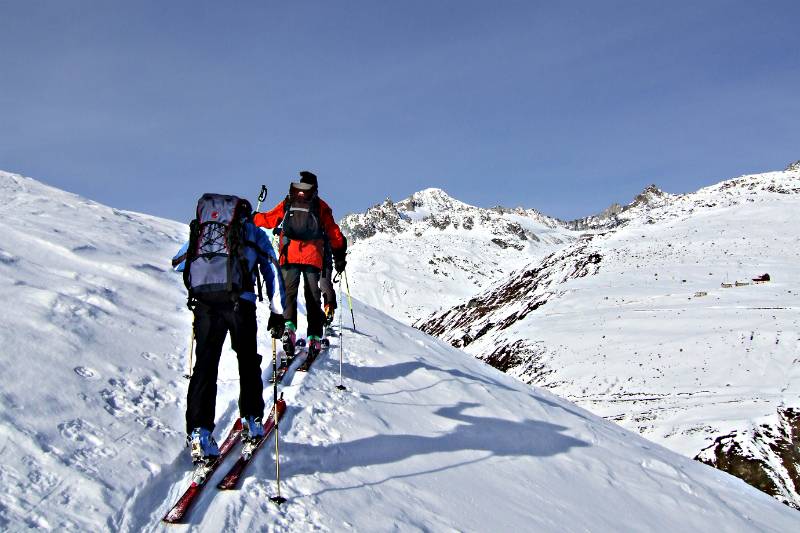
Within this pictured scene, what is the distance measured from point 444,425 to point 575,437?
3301 millimetres

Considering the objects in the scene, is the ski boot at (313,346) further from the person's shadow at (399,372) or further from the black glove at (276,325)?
the black glove at (276,325)

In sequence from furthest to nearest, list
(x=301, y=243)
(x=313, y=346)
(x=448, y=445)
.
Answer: (x=313, y=346) → (x=301, y=243) → (x=448, y=445)

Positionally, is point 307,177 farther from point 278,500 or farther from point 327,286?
point 278,500

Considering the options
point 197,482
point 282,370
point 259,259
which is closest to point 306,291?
point 282,370

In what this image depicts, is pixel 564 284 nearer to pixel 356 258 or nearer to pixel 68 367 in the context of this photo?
pixel 68 367

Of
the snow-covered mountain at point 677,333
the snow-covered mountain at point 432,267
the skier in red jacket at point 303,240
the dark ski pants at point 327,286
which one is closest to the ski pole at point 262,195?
the skier in red jacket at point 303,240

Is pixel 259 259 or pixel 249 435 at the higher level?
pixel 259 259

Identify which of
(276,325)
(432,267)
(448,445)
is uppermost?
(432,267)

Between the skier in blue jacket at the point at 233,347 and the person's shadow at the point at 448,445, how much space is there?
2.29 ft

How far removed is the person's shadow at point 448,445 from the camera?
599 centimetres

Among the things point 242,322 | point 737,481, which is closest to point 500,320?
point 737,481

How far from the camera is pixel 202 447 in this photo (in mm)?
5219

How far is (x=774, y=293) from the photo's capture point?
39.8 metres

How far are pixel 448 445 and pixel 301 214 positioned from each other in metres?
4.13
